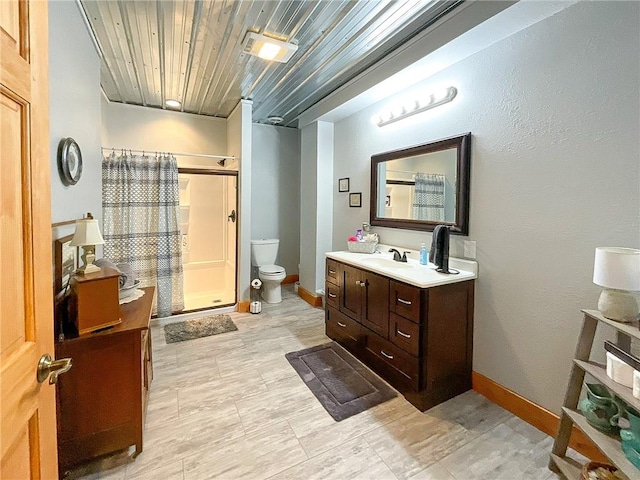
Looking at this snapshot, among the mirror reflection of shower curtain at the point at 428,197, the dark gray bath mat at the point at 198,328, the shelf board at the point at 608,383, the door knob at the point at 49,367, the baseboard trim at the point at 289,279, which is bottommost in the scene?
the dark gray bath mat at the point at 198,328

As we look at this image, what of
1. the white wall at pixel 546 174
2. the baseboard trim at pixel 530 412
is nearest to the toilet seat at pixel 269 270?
the white wall at pixel 546 174

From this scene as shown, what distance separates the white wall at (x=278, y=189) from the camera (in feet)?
15.4

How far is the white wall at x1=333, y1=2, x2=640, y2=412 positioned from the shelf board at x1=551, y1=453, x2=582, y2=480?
12.0 inches

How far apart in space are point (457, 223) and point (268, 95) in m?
2.50

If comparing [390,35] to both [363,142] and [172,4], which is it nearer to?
[363,142]

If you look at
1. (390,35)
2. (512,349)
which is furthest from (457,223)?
(390,35)

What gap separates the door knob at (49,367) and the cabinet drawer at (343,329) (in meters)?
2.06

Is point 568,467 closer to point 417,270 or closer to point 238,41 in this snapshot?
point 417,270

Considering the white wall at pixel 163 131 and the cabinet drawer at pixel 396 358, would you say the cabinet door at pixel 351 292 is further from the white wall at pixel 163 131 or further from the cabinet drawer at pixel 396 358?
the white wall at pixel 163 131

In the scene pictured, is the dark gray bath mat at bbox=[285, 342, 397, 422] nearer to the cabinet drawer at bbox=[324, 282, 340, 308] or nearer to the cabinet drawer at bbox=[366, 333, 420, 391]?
the cabinet drawer at bbox=[366, 333, 420, 391]

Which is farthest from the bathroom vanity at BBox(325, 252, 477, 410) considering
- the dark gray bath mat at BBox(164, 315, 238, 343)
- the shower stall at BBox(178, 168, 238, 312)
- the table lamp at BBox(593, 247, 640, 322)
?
the shower stall at BBox(178, 168, 238, 312)

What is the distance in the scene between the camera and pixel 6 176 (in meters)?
0.68

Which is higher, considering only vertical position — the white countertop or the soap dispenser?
the soap dispenser

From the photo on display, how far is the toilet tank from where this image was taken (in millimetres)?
4191
